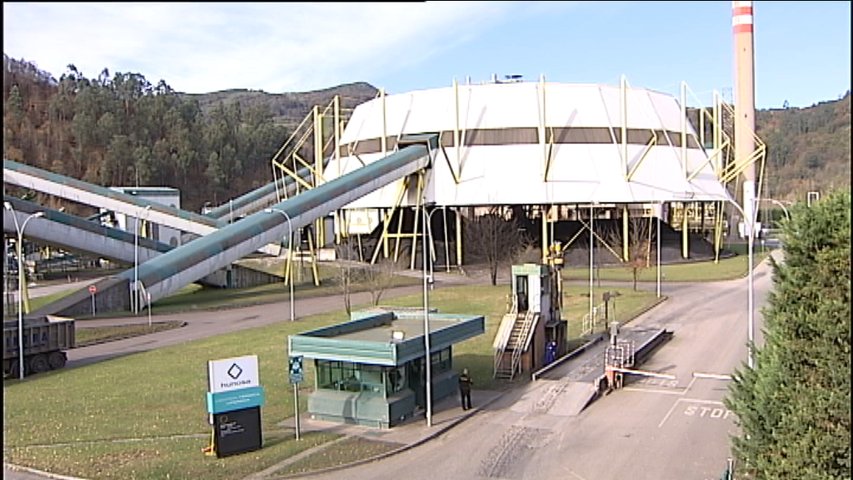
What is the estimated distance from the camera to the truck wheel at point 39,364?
1123 inches

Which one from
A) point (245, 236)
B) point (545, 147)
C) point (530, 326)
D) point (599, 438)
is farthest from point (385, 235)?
point (599, 438)

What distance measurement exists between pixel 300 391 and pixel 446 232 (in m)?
42.5

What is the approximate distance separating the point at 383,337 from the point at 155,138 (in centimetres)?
10506

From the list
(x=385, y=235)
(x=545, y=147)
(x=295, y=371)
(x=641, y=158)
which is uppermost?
(x=545, y=147)

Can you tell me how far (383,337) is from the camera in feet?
76.7

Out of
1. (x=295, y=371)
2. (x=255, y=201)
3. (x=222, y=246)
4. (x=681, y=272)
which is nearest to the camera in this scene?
(x=295, y=371)

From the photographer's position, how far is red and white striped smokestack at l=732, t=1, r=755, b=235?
91938 millimetres

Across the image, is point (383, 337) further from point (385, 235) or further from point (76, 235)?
point (385, 235)

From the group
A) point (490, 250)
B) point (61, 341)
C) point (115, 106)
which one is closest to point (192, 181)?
point (115, 106)

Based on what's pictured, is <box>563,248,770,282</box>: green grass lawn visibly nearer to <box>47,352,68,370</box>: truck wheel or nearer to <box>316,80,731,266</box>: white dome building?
<box>316,80,731,266</box>: white dome building

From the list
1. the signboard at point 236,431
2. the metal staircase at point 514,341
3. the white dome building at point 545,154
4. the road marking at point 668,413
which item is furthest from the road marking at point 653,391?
the white dome building at point 545,154

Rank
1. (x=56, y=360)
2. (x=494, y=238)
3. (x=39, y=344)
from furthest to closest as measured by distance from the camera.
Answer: (x=494, y=238)
(x=56, y=360)
(x=39, y=344)

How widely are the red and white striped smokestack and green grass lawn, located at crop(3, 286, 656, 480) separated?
227ft

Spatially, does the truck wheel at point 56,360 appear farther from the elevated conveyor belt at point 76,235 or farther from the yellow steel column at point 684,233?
the yellow steel column at point 684,233
